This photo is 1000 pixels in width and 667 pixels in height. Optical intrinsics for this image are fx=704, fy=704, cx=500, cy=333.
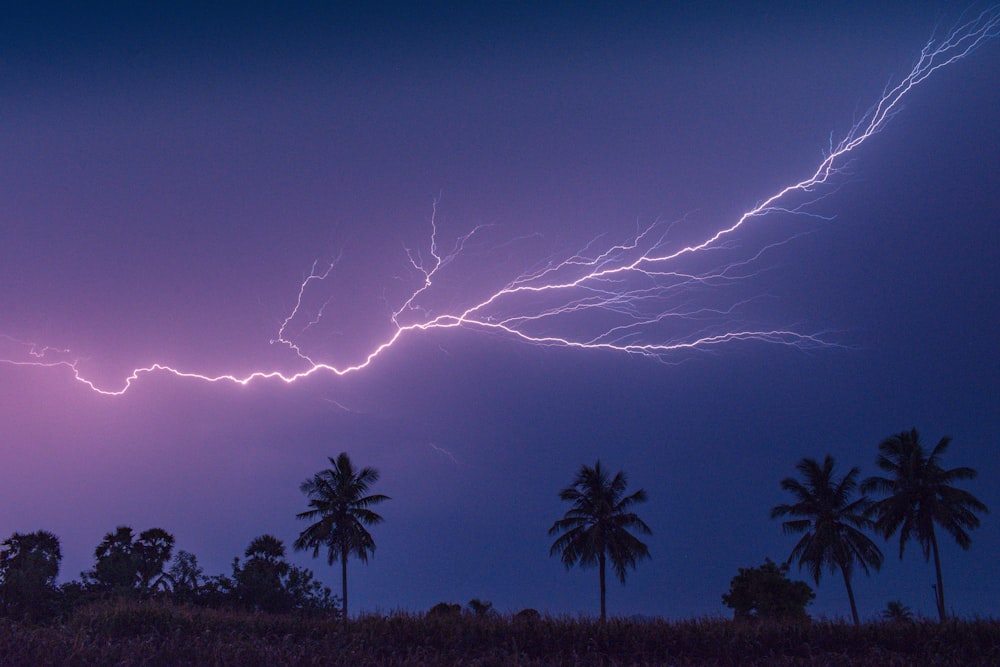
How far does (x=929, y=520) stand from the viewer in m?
33.0

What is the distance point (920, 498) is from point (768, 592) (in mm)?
9038

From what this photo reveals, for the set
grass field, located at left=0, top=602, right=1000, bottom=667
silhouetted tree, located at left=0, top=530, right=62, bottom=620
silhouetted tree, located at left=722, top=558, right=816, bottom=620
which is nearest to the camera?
grass field, located at left=0, top=602, right=1000, bottom=667

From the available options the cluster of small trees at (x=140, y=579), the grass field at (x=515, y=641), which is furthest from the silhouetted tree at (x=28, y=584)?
the grass field at (x=515, y=641)

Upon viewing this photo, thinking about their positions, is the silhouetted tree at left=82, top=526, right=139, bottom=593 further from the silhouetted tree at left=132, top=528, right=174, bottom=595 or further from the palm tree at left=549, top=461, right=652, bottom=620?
the palm tree at left=549, top=461, right=652, bottom=620

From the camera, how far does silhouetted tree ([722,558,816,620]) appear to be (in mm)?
36062

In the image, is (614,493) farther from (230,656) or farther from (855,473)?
(230,656)

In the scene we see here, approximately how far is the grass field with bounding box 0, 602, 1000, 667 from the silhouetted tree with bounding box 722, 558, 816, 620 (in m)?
26.6

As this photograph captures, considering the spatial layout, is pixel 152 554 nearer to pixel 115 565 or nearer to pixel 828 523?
pixel 115 565

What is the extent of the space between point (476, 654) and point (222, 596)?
28.9 m

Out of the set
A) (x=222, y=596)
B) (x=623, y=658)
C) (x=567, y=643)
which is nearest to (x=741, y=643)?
(x=623, y=658)

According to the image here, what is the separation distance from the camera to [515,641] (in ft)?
35.4

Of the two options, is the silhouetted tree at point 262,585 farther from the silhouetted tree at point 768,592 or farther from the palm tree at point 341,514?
the silhouetted tree at point 768,592

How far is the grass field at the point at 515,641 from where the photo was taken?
9047 mm

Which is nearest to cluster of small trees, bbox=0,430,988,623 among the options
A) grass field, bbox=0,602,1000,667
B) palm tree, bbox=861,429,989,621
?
palm tree, bbox=861,429,989,621
